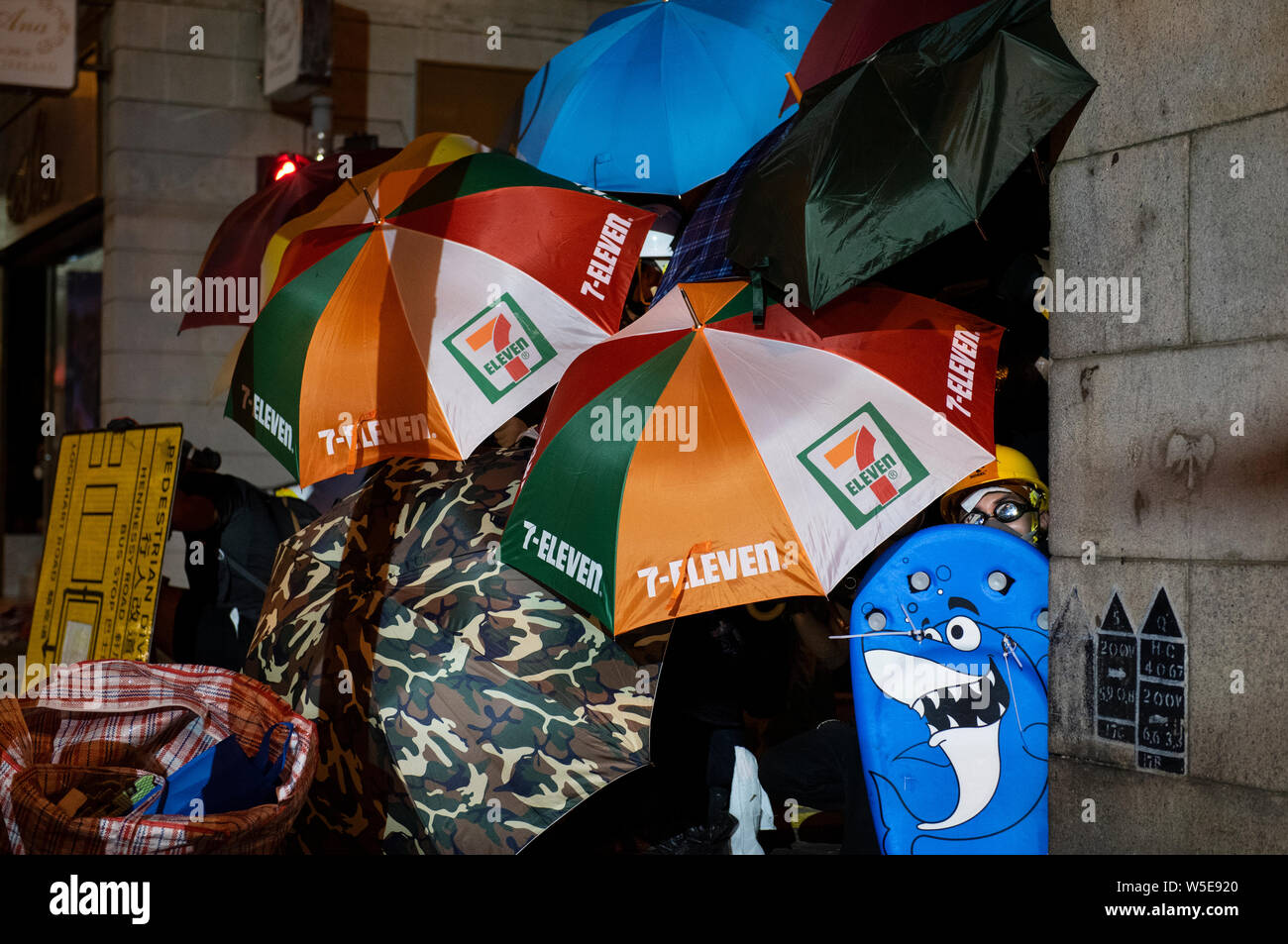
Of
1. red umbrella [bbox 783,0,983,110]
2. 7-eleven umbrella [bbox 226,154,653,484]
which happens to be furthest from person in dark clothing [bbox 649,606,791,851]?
red umbrella [bbox 783,0,983,110]

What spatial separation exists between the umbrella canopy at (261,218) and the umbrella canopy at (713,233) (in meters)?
3.89

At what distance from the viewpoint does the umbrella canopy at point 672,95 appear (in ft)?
25.3

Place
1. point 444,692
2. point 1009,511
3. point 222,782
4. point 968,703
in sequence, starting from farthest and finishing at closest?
point 1009,511 → point 968,703 → point 444,692 → point 222,782

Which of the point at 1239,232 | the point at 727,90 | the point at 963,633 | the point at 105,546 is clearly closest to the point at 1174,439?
the point at 1239,232

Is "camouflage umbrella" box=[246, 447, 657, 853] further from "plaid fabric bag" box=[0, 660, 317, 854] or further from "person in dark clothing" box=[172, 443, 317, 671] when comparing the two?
"person in dark clothing" box=[172, 443, 317, 671]

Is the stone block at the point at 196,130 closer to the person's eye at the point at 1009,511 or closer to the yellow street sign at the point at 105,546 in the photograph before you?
the yellow street sign at the point at 105,546

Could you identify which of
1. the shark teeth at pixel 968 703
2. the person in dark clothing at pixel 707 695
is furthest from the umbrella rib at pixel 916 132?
the person in dark clothing at pixel 707 695

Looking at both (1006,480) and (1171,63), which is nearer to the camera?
(1171,63)

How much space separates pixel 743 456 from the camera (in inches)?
185

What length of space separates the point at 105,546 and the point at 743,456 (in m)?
3.63

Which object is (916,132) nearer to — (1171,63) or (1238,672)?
(1171,63)

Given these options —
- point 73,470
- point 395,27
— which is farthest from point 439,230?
point 395,27

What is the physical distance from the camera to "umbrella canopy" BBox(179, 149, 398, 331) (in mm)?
8945

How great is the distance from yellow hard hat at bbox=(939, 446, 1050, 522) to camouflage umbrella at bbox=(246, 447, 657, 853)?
5.12 ft
